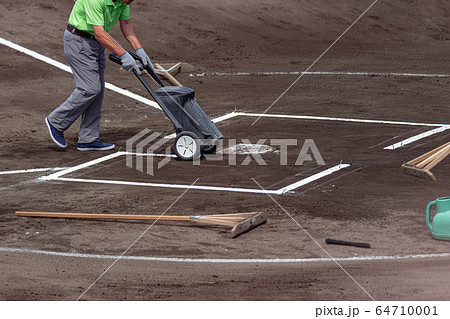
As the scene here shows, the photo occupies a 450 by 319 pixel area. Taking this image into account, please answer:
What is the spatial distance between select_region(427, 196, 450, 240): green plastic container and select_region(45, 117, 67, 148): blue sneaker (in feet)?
18.7

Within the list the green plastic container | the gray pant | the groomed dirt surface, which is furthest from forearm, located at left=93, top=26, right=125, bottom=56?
the green plastic container

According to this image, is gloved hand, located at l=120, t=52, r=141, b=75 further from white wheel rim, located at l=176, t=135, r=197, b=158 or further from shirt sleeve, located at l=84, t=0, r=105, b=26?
white wheel rim, located at l=176, t=135, r=197, b=158

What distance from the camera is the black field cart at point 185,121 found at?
10.4 meters

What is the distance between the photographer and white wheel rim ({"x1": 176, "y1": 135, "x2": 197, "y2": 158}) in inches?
408

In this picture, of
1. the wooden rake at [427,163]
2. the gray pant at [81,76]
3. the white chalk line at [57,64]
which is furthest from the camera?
the white chalk line at [57,64]

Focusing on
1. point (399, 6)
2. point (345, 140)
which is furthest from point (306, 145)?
point (399, 6)

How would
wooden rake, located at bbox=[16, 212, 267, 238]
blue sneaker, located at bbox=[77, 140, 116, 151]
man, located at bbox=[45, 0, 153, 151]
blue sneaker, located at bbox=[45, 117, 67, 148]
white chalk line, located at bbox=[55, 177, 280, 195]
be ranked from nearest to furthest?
wooden rake, located at bbox=[16, 212, 267, 238] < white chalk line, located at bbox=[55, 177, 280, 195] < man, located at bbox=[45, 0, 153, 151] < blue sneaker, located at bbox=[45, 117, 67, 148] < blue sneaker, located at bbox=[77, 140, 116, 151]

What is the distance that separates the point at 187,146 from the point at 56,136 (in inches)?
77.6

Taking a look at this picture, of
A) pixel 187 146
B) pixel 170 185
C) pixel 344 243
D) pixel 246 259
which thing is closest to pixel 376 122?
pixel 187 146

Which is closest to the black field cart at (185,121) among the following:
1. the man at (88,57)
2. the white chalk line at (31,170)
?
the man at (88,57)

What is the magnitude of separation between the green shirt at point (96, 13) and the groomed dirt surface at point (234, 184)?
5.79 ft

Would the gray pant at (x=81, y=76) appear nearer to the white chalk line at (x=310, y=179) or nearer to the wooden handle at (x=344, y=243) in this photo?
the white chalk line at (x=310, y=179)

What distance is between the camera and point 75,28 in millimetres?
10805

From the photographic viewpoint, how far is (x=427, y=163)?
9141 millimetres
